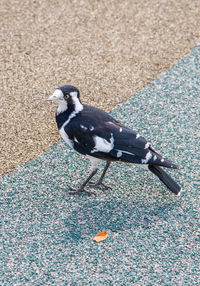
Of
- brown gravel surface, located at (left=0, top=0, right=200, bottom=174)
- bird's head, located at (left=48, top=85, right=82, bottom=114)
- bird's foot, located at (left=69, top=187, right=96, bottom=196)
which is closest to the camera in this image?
bird's head, located at (left=48, top=85, right=82, bottom=114)

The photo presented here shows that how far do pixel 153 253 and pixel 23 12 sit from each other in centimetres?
355

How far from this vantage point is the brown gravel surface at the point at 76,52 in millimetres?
4395

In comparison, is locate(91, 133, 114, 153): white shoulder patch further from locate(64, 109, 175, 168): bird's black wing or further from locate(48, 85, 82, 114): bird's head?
locate(48, 85, 82, 114): bird's head

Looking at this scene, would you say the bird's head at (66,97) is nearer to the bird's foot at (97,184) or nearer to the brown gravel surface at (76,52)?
the bird's foot at (97,184)

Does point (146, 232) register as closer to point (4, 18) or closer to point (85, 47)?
point (85, 47)

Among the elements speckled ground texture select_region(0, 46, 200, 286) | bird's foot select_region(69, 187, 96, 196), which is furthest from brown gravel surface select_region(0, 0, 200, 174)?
bird's foot select_region(69, 187, 96, 196)

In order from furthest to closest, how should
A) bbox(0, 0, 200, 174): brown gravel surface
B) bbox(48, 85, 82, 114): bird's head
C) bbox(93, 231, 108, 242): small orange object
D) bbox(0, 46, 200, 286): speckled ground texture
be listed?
1. bbox(0, 0, 200, 174): brown gravel surface
2. bbox(48, 85, 82, 114): bird's head
3. bbox(93, 231, 108, 242): small orange object
4. bbox(0, 46, 200, 286): speckled ground texture

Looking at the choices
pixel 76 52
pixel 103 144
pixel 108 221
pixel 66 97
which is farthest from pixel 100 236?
pixel 76 52

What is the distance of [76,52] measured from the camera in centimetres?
522

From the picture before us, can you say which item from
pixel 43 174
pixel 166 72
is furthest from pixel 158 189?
pixel 166 72

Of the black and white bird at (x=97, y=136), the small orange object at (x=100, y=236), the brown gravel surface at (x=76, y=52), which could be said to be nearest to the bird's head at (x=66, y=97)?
→ the black and white bird at (x=97, y=136)

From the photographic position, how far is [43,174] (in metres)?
3.90

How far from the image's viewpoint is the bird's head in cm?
347

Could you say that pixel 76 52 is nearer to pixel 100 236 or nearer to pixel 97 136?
pixel 97 136
